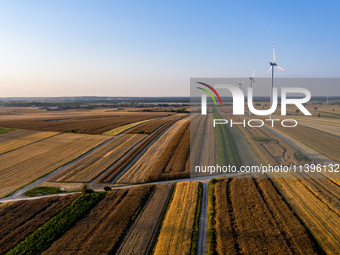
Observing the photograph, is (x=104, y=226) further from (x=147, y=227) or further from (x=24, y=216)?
(x=24, y=216)

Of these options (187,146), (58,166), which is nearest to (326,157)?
(187,146)

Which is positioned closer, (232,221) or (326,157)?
(232,221)

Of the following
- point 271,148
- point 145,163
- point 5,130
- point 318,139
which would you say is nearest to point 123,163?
point 145,163

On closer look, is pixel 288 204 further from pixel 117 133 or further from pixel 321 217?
pixel 117 133

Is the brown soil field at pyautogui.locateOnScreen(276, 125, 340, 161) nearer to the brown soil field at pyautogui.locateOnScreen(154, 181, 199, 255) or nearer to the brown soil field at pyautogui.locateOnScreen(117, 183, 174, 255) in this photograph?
the brown soil field at pyautogui.locateOnScreen(154, 181, 199, 255)

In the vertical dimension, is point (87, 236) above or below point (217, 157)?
below

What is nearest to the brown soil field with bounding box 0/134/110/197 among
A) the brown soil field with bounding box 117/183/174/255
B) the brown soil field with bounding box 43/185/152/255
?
the brown soil field with bounding box 43/185/152/255

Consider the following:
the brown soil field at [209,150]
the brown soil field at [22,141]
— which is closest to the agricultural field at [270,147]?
the brown soil field at [209,150]
